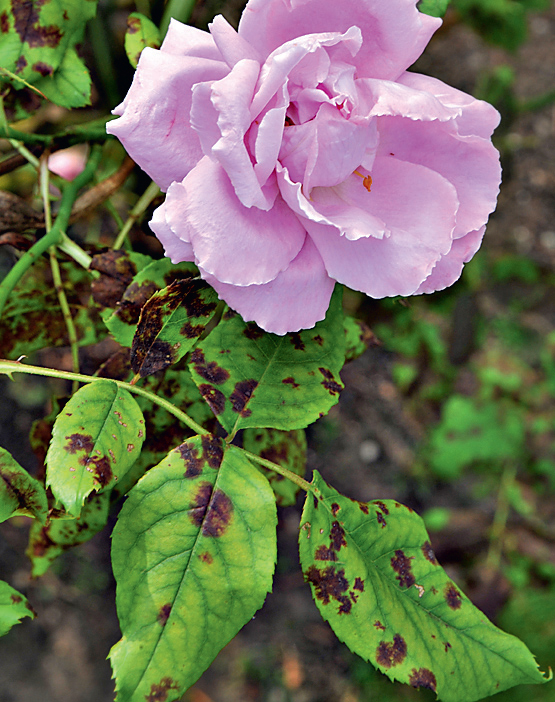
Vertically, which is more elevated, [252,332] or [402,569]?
[252,332]

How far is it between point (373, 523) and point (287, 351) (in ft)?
0.62

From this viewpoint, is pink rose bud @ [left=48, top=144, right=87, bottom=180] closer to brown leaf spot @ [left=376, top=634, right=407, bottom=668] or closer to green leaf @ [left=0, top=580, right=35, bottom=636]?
green leaf @ [left=0, top=580, right=35, bottom=636]

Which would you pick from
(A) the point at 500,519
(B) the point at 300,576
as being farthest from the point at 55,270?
(A) the point at 500,519

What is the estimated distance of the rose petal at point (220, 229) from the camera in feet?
1.43

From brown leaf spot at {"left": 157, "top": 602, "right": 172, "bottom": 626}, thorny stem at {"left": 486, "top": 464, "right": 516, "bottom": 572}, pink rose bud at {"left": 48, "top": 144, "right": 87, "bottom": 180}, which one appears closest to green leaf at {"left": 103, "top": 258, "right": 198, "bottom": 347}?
brown leaf spot at {"left": 157, "top": 602, "right": 172, "bottom": 626}

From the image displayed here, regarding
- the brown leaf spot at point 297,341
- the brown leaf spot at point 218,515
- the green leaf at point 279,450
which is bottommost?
the green leaf at point 279,450

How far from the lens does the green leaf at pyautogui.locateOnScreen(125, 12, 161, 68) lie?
0.58 meters

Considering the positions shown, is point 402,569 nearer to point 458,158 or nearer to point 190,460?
point 190,460

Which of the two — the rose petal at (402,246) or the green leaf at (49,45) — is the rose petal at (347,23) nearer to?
the rose petal at (402,246)

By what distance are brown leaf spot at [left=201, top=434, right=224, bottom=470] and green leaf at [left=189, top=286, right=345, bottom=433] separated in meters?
0.02

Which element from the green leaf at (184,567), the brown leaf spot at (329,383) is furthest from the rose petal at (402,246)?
the green leaf at (184,567)

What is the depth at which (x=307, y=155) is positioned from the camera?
458 millimetres

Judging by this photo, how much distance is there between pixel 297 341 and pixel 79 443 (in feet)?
0.76

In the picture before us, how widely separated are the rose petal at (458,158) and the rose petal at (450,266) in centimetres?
1
